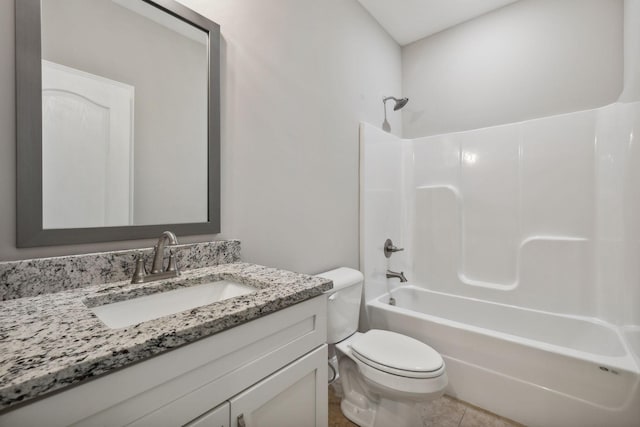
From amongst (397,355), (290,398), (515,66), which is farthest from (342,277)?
(515,66)

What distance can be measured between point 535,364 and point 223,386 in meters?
1.60

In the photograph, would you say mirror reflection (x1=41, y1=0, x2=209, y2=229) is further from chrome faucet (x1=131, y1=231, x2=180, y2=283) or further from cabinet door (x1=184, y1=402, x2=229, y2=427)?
cabinet door (x1=184, y1=402, x2=229, y2=427)

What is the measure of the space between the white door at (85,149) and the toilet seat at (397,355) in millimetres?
1228

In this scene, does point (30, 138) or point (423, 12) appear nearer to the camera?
point (30, 138)

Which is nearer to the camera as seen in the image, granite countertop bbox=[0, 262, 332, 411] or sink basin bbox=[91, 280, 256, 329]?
granite countertop bbox=[0, 262, 332, 411]

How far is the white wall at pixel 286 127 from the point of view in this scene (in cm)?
121

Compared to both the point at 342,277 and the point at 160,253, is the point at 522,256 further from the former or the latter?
the point at 160,253

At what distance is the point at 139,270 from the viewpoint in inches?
38.4

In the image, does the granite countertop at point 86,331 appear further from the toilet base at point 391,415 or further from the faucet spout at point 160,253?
the toilet base at point 391,415

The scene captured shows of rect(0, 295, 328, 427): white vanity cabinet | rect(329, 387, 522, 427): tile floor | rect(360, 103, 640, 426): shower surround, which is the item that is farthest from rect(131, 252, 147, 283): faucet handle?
rect(360, 103, 640, 426): shower surround

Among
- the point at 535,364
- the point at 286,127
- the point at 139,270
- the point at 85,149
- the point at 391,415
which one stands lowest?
the point at 391,415

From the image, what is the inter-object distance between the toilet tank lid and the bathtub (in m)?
0.42

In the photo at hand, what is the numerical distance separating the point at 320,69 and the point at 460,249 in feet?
5.70

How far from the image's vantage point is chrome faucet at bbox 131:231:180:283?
3.18 ft
